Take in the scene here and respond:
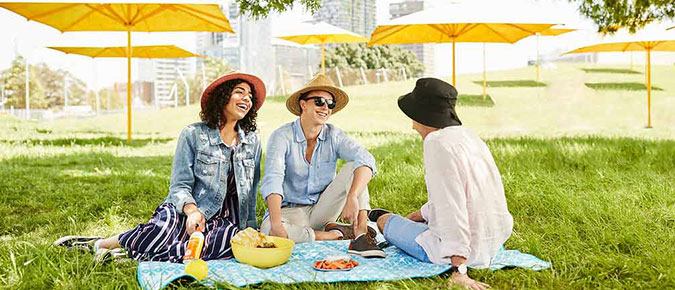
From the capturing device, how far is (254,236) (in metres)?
3.21

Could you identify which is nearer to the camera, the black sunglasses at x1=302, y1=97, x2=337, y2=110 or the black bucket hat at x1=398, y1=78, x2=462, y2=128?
the black bucket hat at x1=398, y1=78, x2=462, y2=128

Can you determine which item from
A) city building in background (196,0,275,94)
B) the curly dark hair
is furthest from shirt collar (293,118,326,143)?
city building in background (196,0,275,94)

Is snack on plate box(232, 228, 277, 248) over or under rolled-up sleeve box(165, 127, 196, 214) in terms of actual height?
under

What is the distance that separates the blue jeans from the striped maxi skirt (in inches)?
32.7

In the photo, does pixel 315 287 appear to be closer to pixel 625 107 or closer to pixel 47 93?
pixel 625 107

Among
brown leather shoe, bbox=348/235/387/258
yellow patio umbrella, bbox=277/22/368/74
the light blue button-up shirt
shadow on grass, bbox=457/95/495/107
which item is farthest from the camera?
shadow on grass, bbox=457/95/495/107

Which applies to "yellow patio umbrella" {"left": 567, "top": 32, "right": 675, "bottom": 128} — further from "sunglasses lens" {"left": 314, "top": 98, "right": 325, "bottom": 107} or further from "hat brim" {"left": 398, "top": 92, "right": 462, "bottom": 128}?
"hat brim" {"left": 398, "top": 92, "right": 462, "bottom": 128}

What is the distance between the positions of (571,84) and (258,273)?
21154 millimetres

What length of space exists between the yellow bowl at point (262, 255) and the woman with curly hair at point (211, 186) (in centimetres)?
21

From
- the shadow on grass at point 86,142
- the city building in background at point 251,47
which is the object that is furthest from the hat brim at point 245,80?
the city building in background at point 251,47

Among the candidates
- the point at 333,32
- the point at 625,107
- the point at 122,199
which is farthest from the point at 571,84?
the point at 122,199

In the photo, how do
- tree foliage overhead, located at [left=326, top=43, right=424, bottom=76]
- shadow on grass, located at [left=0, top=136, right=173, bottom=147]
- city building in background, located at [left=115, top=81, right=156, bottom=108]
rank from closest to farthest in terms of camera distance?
shadow on grass, located at [left=0, top=136, right=173, bottom=147] < city building in background, located at [left=115, top=81, right=156, bottom=108] < tree foliage overhead, located at [left=326, top=43, right=424, bottom=76]

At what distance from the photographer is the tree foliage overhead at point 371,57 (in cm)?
4912

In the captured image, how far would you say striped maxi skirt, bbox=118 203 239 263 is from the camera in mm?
3248
